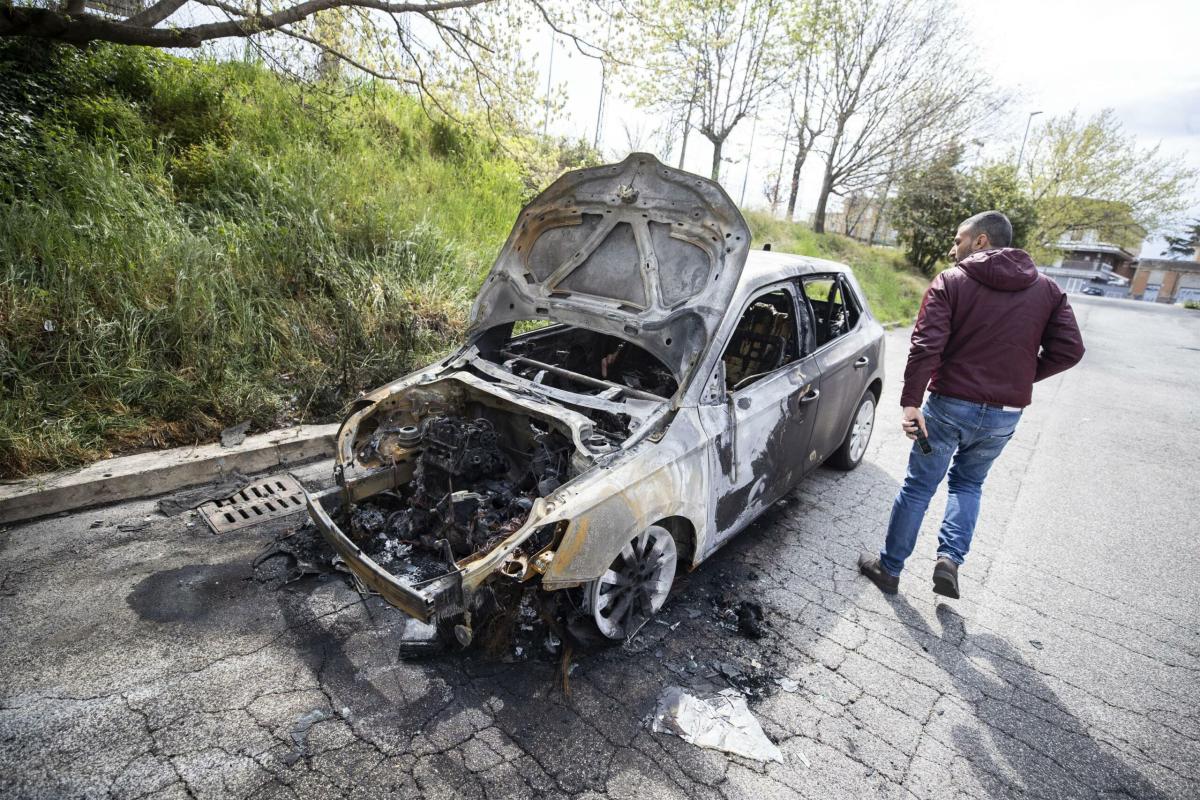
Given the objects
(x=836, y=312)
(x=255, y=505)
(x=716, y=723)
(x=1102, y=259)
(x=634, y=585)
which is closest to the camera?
(x=716, y=723)

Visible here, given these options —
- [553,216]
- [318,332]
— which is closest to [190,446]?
[318,332]

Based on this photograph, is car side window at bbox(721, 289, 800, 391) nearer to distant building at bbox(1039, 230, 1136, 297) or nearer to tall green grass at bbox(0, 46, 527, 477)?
tall green grass at bbox(0, 46, 527, 477)

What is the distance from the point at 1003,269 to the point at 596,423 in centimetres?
218

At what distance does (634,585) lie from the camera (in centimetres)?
261

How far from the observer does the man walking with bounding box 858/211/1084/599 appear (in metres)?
2.85

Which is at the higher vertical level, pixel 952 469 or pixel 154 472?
pixel 952 469

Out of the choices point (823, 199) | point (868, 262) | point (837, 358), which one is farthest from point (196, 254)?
point (823, 199)

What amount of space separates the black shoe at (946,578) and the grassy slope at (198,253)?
14.4 feet

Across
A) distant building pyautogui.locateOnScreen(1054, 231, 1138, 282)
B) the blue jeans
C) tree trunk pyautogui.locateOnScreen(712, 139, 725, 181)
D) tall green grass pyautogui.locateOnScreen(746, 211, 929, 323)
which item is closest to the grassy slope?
the blue jeans

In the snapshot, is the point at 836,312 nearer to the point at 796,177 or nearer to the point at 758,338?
the point at 758,338

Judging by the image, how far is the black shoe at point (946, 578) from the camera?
10.2 feet

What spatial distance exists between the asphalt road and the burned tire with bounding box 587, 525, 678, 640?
161mm

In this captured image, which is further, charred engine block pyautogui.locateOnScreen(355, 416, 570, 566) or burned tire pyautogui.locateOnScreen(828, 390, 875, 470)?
burned tire pyautogui.locateOnScreen(828, 390, 875, 470)

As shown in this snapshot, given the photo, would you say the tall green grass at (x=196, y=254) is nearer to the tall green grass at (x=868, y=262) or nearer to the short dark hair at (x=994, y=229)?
the short dark hair at (x=994, y=229)
